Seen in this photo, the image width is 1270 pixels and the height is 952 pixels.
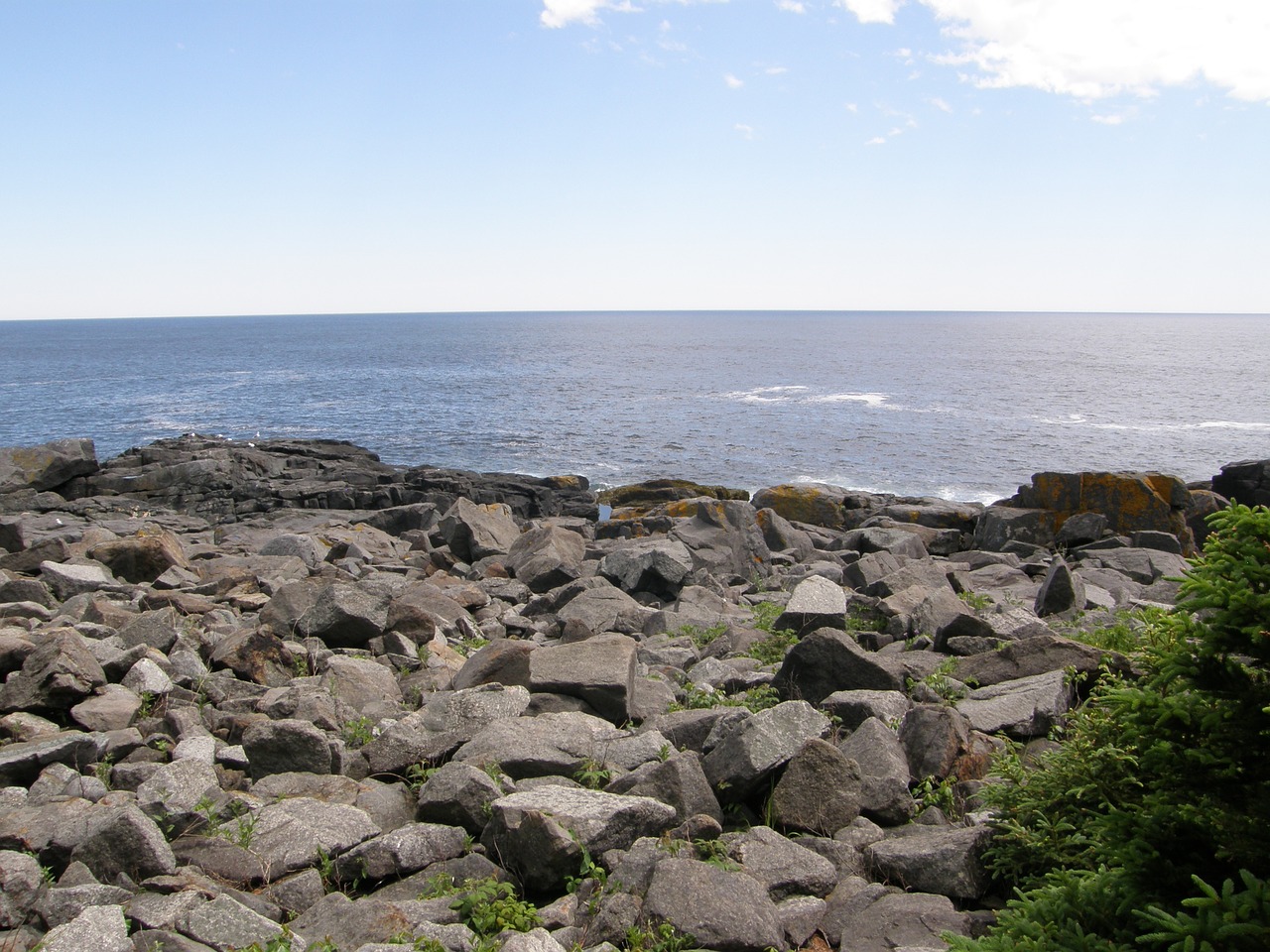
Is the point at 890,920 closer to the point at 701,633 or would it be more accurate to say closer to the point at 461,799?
the point at 461,799

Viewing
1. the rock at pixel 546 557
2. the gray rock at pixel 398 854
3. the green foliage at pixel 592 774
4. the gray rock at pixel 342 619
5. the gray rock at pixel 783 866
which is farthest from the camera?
the rock at pixel 546 557

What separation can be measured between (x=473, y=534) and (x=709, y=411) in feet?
156

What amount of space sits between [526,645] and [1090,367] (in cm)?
11415

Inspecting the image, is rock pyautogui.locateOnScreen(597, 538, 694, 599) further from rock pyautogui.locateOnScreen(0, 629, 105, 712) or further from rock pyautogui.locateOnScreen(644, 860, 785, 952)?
rock pyautogui.locateOnScreen(644, 860, 785, 952)

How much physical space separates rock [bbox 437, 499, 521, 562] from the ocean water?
66.3 ft

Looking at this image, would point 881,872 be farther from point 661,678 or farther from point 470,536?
point 470,536

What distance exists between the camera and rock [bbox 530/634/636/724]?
25.9 feet

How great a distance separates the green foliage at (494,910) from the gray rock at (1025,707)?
155 inches

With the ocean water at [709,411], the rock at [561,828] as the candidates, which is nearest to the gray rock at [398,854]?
the rock at [561,828]

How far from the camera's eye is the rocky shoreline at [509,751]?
192 inches

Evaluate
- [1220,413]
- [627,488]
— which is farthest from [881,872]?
[1220,413]

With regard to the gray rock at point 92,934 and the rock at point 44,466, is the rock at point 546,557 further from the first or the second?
the rock at point 44,466

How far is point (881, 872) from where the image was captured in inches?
213

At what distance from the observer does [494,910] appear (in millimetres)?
4949
